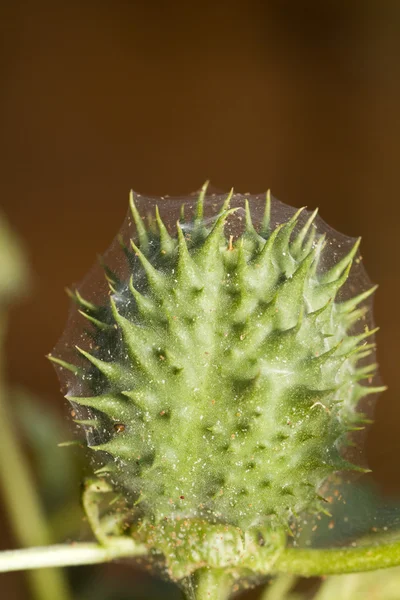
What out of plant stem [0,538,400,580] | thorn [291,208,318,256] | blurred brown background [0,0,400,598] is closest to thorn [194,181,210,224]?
thorn [291,208,318,256]

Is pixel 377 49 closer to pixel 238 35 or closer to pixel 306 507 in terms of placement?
pixel 238 35

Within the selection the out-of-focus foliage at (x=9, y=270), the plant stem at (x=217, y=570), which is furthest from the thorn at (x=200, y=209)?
the out-of-focus foliage at (x=9, y=270)

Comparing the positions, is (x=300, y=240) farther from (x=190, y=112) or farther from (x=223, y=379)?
(x=190, y=112)

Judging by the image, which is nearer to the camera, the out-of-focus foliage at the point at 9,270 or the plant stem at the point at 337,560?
the plant stem at the point at 337,560

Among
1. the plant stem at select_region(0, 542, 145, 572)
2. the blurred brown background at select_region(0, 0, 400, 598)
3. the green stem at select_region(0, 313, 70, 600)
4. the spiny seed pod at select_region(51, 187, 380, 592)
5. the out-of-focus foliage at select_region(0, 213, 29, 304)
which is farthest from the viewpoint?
the blurred brown background at select_region(0, 0, 400, 598)

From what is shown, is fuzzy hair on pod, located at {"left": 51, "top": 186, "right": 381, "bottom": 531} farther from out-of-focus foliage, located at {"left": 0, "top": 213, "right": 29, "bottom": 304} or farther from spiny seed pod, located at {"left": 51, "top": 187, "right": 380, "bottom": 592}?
out-of-focus foliage, located at {"left": 0, "top": 213, "right": 29, "bottom": 304}

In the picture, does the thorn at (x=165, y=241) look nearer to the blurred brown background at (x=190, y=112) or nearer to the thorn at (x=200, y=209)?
the thorn at (x=200, y=209)

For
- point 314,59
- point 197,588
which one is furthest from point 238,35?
point 197,588

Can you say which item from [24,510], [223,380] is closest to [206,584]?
[223,380]
